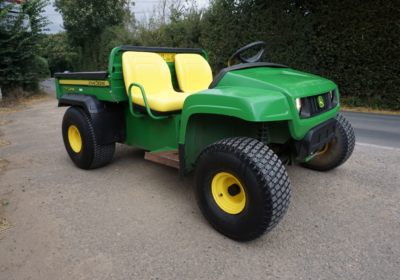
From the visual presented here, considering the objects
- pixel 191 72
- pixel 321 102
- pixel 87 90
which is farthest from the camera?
pixel 191 72

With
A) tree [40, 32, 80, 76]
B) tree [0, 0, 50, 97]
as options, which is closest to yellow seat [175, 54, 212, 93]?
tree [0, 0, 50, 97]

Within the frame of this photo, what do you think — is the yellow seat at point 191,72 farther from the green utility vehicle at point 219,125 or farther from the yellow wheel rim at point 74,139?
the yellow wheel rim at point 74,139

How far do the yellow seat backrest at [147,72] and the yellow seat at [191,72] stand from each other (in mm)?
237

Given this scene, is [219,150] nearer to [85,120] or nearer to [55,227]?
[55,227]

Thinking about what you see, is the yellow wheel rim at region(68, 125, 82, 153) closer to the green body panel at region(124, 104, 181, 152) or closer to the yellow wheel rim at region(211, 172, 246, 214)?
the green body panel at region(124, 104, 181, 152)

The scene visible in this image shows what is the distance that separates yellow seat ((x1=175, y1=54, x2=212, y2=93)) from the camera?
3797 mm

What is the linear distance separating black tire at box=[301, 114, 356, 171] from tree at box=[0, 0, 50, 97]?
35.7 feet

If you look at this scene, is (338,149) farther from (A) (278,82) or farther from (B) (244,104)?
(B) (244,104)

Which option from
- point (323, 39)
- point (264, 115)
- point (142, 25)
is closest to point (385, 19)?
point (323, 39)

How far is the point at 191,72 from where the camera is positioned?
3.88 metres

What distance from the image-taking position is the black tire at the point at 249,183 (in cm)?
198

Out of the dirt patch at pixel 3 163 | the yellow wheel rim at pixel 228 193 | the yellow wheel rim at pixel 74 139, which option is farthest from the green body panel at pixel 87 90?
the yellow wheel rim at pixel 228 193

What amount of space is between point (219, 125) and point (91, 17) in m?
21.2

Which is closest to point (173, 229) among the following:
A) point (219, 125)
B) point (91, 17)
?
point (219, 125)
